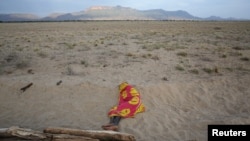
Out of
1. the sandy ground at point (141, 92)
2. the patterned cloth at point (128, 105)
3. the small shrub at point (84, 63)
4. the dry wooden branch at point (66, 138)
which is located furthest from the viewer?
the small shrub at point (84, 63)

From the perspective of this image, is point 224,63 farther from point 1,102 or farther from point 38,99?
point 1,102

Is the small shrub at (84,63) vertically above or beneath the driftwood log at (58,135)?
above

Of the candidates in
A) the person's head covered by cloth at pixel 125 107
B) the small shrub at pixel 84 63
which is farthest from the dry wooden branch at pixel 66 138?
the small shrub at pixel 84 63

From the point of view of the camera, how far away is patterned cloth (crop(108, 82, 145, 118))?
7.52 metres

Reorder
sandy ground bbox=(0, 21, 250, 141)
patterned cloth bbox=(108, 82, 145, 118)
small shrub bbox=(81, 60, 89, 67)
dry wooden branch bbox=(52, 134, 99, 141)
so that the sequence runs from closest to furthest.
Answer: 1. dry wooden branch bbox=(52, 134, 99, 141)
2. sandy ground bbox=(0, 21, 250, 141)
3. patterned cloth bbox=(108, 82, 145, 118)
4. small shrub bbox=(81, 60, 89, 67)

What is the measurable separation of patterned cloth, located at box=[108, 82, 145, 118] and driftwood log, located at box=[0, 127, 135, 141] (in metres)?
1.95

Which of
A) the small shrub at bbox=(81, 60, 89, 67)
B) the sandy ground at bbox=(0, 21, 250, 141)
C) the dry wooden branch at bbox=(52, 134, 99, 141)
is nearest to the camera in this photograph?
the dry wooden branch at bbox=(52, 134, 99, 141)

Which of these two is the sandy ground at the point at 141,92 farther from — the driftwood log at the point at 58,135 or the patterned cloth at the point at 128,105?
the driftwood log at the point at 58,135

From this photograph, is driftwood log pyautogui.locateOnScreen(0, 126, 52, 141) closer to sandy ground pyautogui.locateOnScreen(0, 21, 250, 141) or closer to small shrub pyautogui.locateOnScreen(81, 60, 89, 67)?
sandy ground pyautogui.locateOnScreen(0, 21, 250, 141)

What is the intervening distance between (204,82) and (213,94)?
744 mm

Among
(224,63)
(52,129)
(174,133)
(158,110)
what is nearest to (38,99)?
(52,129)

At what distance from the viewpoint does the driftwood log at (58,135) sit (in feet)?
17.4

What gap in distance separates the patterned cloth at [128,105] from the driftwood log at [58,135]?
1.95 meters

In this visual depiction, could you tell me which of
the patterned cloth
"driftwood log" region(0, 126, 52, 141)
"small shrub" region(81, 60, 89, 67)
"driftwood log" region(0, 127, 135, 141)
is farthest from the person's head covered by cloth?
"small shrub" region(81, 60, 89, 67)
